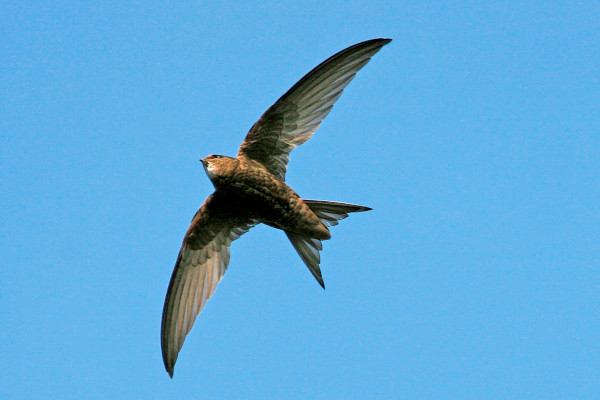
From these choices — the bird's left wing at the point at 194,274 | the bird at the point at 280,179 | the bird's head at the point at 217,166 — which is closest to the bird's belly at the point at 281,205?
the bird at the point at 280,179

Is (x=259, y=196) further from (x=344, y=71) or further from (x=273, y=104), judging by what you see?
(x=344, y=71)

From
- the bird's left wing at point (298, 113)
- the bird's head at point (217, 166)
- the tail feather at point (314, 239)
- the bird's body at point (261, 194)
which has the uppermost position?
the bird's left wing at point (298, 113)

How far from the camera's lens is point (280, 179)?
24.3ft

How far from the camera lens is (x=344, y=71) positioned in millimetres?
7145

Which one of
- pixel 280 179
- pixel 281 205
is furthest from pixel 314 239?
pixel 280 179

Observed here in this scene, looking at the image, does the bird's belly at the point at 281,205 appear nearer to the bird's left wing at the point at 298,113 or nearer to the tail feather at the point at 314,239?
the tail feather at the point at 314,239

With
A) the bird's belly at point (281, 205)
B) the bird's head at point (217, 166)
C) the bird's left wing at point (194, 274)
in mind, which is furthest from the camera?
the bird's left wing at point (194, 274)

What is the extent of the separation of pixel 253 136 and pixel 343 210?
95 centimetres

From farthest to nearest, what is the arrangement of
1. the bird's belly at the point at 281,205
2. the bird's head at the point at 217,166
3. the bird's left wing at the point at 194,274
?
the bird's left wing at the point at 194,274 → the bird's belly at the point at 281,205 → the bird's head at the point at 217,166

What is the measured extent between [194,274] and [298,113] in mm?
1799

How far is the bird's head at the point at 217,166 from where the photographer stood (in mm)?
7090

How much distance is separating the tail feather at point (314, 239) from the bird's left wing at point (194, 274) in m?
0.61

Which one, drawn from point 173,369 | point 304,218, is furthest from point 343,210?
point 173,369

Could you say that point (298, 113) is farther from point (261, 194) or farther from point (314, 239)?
point (314, 239)
